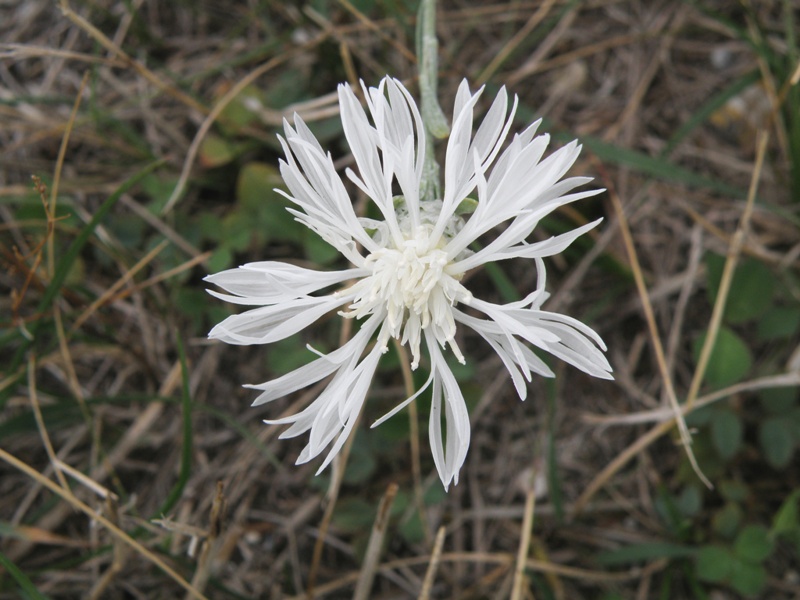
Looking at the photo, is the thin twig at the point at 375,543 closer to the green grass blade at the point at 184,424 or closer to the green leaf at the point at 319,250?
the green grass blade at the point at 184,424

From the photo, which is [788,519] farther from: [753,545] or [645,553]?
[645,553]


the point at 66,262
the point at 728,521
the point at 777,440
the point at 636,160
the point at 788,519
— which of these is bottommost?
the point at 728,521

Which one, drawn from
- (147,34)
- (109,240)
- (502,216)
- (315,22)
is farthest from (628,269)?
(147,34)

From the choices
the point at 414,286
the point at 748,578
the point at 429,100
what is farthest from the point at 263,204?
the point at 748,578

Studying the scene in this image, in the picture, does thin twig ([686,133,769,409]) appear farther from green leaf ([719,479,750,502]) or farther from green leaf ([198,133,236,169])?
green leaf ([198,133,236,169])

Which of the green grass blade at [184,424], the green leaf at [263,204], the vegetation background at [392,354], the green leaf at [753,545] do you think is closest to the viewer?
the green grass blade at [184,424]

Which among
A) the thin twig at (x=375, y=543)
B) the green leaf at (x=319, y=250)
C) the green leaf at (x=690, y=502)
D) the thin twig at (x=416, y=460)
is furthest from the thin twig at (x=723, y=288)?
the green leaf at (x=319, y=250)

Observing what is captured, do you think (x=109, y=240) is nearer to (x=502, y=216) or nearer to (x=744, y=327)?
(x=502, y=216)
